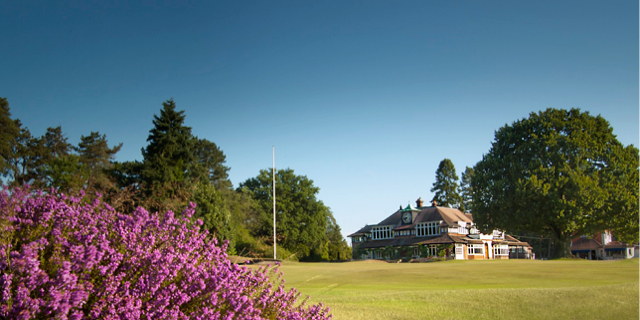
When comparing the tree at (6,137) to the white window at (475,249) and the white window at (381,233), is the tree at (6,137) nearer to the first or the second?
the white window at (381,233)

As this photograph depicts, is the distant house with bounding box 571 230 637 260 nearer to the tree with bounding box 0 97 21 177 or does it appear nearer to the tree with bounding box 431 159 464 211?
the tree with bounding box 431 159 464 211

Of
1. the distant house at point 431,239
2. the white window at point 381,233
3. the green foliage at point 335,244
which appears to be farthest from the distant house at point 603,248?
the green foliage at point 335,244

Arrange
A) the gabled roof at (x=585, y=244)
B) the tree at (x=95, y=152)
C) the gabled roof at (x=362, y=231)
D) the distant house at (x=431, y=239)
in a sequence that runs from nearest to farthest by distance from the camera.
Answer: the tree at (x=95, y=152) < the distant house at (x=431, y=239) < the gabled roof at (x=362, y=231) < the gabled roof at (x=585, y=244)

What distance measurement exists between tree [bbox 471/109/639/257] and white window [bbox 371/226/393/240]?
2387 cm

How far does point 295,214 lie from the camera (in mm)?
60344

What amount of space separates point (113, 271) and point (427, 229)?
62487mm

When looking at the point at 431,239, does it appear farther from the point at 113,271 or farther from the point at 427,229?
the point at 113,271

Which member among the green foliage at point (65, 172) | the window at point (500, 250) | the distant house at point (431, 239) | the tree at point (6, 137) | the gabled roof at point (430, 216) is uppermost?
the tree at point (6, 137)

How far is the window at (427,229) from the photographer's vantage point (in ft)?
206

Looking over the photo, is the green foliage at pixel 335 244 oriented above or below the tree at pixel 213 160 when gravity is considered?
below

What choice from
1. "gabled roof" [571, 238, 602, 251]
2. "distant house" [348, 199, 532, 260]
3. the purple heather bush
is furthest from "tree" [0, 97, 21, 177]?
"gabled roof" [571, 238, 602, 251]

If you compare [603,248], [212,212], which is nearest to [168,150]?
[212,212]

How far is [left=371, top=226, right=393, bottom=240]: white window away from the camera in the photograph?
68.4 m

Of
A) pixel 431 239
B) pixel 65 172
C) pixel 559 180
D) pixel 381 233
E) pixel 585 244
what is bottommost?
pixel 585 244
